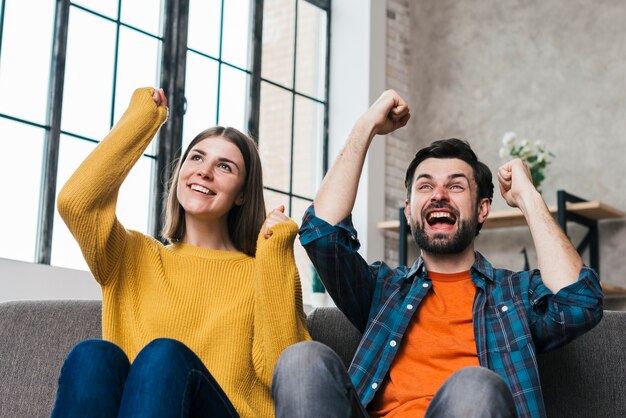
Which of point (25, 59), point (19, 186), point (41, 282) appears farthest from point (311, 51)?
point (41, 282)

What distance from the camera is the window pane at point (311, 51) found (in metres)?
5.48

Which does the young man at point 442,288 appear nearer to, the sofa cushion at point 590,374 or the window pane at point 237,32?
the sofa cushion at point 590,374

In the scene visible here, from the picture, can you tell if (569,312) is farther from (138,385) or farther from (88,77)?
(88,77)

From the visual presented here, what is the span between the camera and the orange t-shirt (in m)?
1.88

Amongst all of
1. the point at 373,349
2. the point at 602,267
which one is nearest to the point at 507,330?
the point at 373,349

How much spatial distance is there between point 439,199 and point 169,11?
2.96m

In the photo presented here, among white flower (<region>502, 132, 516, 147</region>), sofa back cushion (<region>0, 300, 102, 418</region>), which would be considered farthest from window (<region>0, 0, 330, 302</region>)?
sofa back cushion (<region>0, 300, 102, 418</region>)

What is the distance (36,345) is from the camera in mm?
2084

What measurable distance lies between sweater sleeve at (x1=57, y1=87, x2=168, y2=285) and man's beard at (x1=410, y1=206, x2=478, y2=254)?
26.1 inches

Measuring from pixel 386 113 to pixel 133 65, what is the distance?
2.57 meters

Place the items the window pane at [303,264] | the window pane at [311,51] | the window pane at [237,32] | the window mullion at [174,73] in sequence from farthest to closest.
Result: the window pane at [311,51]
the window pane at [303,264]
the window pane at [237,32]
the window mullion at [174,73]

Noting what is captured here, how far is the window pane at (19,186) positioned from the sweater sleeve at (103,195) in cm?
200

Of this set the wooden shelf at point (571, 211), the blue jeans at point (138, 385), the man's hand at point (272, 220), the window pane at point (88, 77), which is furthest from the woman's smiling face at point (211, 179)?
the wooden shelf at point (571, 211)

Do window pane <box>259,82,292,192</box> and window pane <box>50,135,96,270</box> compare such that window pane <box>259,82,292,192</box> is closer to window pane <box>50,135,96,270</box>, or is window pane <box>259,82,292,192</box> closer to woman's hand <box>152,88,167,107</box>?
window pane <box>50,135,96,270</box>
